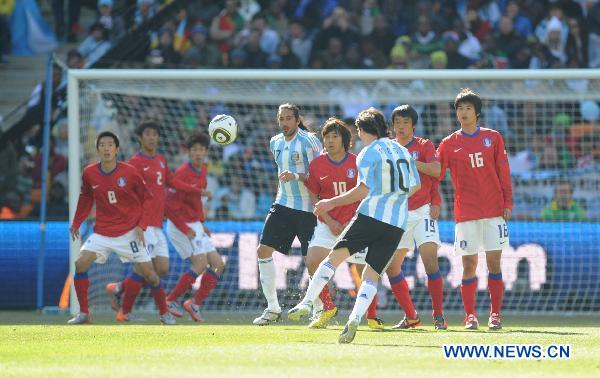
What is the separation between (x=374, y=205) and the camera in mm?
10438

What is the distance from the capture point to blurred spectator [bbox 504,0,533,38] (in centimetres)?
2168

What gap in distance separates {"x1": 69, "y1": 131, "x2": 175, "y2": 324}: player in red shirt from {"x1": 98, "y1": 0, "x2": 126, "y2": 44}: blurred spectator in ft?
30.9

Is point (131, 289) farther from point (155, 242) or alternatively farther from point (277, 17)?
point (277, 17)

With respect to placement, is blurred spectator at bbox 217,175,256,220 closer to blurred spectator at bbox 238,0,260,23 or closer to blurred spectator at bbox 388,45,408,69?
blurred spectator at bbox 388,45,408,69

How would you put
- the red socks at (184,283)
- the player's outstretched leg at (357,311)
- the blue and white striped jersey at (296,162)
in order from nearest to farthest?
the player's outstretched leg at (357,311), the blue and white striped jersey at (296,162), the red socks at (184,283)

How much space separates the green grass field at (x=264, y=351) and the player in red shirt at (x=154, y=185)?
1516mm

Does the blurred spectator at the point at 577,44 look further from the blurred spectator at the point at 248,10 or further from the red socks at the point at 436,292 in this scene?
the red socks at the point at 436,292

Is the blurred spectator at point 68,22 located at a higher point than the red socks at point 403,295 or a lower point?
higher

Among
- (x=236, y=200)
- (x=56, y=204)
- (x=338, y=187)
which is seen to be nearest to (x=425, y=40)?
(x=236, y=200)

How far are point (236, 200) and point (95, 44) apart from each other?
6.11 meters

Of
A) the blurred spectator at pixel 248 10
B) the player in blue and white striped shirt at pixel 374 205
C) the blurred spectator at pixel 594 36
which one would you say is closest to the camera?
the player in blue and white striped shirt at pixel 374 205

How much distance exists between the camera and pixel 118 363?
8.67m

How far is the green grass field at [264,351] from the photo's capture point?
8145 mm

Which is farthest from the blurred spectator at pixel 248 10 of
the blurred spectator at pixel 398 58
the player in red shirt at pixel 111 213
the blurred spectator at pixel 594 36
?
the player in red shirt at pixel 111 213
